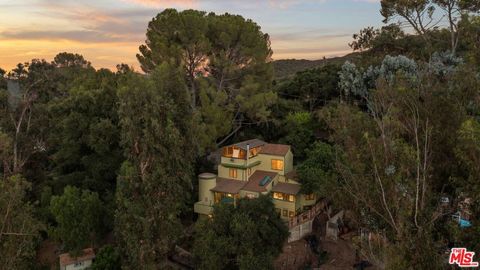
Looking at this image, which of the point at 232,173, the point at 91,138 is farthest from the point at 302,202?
the point at 91,138

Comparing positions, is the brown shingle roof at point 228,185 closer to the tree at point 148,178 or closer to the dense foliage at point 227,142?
the dense foliage at point 227,142

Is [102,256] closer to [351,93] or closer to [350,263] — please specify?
[350,263]

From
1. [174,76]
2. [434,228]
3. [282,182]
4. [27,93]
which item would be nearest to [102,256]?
[174,76]

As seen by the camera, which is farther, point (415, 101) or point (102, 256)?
point (102, 256)

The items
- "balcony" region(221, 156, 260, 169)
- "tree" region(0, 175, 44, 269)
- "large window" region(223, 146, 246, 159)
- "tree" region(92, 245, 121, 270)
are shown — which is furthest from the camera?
"large window" region(223, 146, 246, 159)

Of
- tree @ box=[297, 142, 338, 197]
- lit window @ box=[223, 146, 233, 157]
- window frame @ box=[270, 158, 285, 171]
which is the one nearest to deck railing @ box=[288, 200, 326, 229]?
tree @ box=[297, 142, 338, 197]

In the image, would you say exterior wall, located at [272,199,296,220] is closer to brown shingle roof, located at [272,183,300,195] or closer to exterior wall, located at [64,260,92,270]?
brown shingle roof, located at [272,183,300,195]
